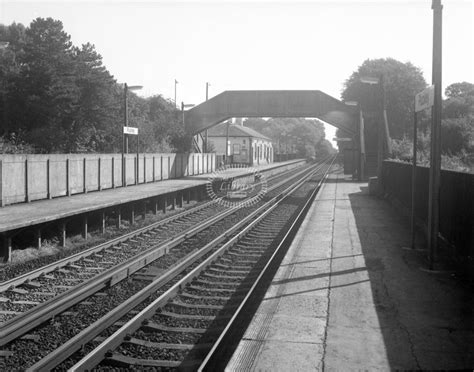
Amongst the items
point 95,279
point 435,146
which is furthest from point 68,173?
point 435,146

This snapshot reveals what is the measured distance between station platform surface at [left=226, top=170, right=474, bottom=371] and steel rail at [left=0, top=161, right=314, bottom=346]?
2.75 metres

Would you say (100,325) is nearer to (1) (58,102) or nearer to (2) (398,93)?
(1) (58,102)

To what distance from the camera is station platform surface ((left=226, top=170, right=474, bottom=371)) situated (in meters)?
5.49

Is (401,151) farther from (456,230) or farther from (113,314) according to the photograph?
(113,314)

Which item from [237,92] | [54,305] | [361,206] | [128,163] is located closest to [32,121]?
[128,163]

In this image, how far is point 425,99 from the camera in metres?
9.55

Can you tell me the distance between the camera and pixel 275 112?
39.2m

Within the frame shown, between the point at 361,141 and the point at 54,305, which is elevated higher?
the point at 361,141

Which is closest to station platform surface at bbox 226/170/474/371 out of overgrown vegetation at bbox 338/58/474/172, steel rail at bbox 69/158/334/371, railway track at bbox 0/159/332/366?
steel rail at bbox 69/158/334/371

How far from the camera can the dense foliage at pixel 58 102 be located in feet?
98.5

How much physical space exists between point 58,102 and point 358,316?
27376mm

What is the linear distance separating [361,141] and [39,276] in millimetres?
33387

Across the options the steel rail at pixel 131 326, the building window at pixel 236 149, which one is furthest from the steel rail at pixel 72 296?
the building window at pixel 236 149

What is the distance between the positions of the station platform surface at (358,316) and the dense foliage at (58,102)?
878 inches
